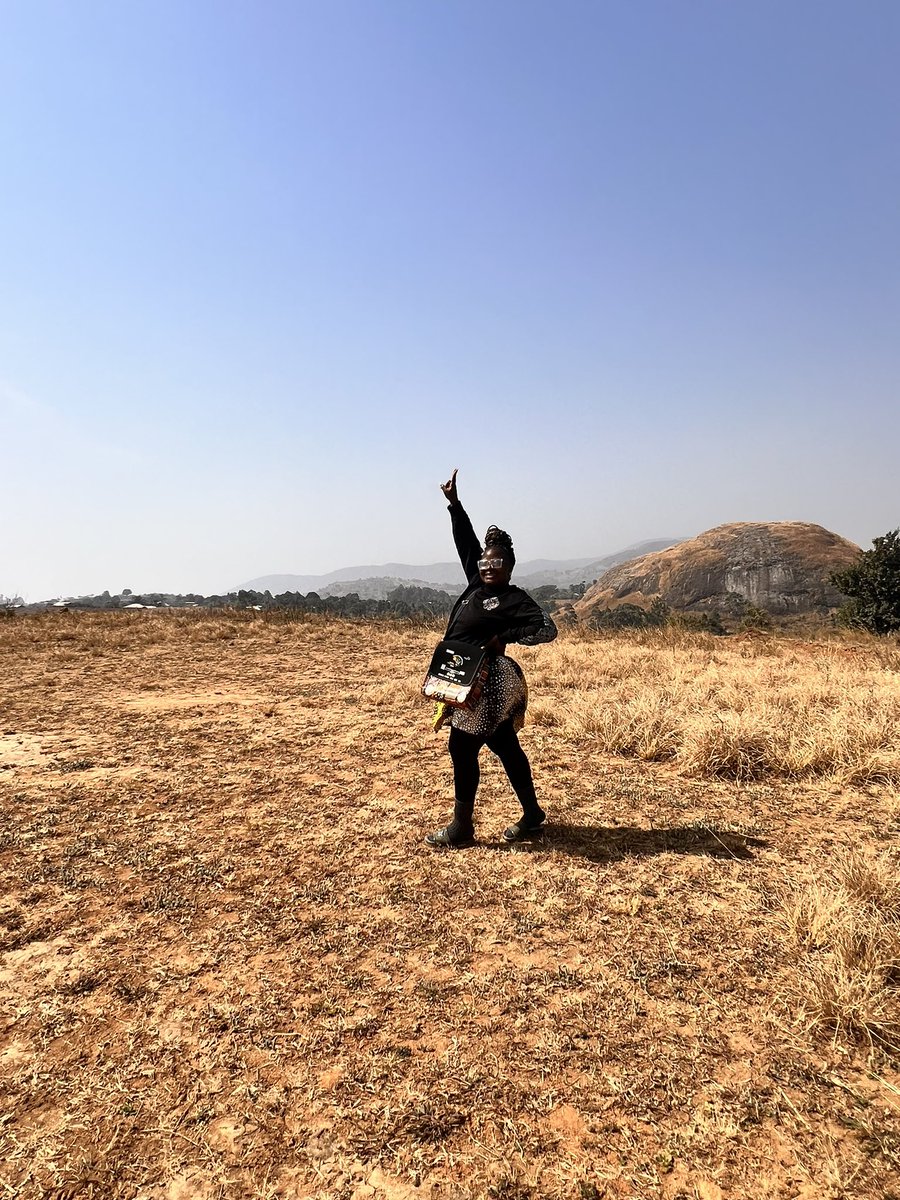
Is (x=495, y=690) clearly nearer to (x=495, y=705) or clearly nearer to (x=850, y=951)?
(x=495, y=705)

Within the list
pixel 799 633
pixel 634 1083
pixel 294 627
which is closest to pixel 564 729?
pixel 634 1083

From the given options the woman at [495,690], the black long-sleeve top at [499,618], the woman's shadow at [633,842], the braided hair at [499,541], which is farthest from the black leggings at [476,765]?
the braided hair at [499,541]

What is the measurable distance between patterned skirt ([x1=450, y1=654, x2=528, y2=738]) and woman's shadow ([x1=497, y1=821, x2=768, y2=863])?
0.94m

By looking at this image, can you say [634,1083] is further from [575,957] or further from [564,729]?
[564,729]

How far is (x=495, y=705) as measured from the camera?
12.5ft

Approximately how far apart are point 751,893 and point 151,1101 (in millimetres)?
3167

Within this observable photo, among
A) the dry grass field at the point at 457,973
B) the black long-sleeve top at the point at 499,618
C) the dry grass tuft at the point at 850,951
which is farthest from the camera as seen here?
the black long-sleeve top at the point at 499,618

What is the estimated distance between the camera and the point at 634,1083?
6.74 feet

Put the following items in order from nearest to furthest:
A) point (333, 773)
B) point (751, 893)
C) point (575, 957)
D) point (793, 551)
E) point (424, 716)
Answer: point (575, 957) → point (751, 893) → point (333, 773) → point (424, 716) → point (793, 551)

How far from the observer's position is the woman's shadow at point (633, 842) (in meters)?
3.83

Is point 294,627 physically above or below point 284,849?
above

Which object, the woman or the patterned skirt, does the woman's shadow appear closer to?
the woman

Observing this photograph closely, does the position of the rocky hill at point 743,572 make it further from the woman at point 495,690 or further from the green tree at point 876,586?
the woman at point 495,690

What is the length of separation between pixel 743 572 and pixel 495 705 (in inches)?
3277
